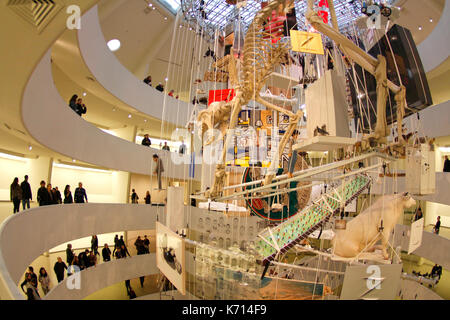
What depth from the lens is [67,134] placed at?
344 inches

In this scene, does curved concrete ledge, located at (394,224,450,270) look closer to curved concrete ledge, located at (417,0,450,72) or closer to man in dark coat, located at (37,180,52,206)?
curved concrete ledge, located at (417,0,450,72)

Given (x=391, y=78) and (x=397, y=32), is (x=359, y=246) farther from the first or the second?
(x=397, y=32)

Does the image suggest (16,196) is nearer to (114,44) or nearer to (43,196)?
(43,196)

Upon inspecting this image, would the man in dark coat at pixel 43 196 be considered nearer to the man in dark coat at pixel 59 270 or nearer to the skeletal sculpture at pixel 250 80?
the man in dark coat at pixel 59 270

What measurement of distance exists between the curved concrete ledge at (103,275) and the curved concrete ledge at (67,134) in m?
3.78

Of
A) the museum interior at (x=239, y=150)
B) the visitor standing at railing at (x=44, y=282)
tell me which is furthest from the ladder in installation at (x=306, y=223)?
the visitor standing at railing at (x=44, y=282)

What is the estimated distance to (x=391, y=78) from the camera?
3.52 meters

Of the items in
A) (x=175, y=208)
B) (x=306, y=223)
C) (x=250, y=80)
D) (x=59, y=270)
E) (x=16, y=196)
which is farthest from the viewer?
(x=59, y=270)

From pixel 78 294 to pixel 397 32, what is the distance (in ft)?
37.1

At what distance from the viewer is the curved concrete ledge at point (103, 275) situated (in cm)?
912

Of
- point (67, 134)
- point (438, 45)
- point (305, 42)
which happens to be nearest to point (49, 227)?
point (67, 134)

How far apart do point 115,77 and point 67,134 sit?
12.9 feet

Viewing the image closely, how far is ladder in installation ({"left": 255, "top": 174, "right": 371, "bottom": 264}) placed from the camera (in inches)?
154

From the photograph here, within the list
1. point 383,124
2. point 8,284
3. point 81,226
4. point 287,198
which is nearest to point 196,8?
point 287,198
